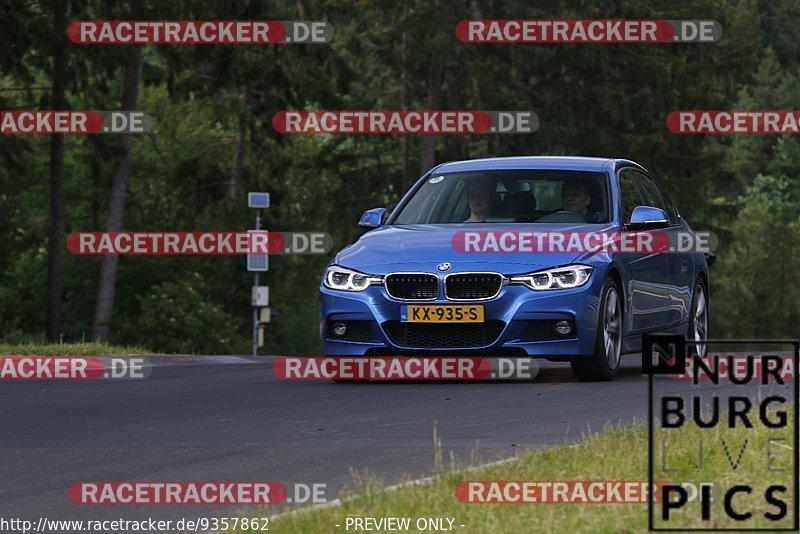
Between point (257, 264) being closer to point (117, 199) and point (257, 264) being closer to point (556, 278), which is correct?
point (117, 199)

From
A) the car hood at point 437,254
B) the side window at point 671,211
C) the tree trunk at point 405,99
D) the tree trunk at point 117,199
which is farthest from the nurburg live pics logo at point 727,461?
the tree trunk at point 405,99

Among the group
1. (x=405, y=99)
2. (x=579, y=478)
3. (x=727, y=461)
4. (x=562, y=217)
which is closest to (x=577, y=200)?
(x=562, y=217)

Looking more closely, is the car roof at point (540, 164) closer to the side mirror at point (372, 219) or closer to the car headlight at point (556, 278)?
the side mirror at point (372, 219)

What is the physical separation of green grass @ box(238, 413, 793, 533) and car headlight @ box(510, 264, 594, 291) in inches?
168

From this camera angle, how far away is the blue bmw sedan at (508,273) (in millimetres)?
14430

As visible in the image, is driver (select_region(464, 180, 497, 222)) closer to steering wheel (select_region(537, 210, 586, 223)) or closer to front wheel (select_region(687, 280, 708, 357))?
steering wheel (select_region(537, 210, 586, 223))

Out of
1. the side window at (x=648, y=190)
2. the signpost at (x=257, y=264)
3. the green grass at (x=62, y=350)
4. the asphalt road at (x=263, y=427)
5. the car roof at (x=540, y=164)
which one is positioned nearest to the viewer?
the asphalt road at (x=263, y=427)

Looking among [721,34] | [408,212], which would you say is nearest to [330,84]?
[721,34]

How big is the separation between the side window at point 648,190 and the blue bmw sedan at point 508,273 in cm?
68

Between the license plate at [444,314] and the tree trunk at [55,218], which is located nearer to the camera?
the license plate at [444,314]

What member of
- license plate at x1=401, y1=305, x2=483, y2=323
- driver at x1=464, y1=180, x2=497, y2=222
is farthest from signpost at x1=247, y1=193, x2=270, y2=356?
license plate at x1=401, y1=305, x2=483, y2=323

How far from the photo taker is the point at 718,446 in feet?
30.4

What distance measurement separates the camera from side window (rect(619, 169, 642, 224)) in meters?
15.9

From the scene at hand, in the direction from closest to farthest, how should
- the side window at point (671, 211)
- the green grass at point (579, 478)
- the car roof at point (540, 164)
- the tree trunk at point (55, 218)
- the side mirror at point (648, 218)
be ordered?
the green grass at point (579, 478)
the side mirror at point (648, 218)
the car roof at point (540, 164)
the side window at point (671, 211)
the tree trunk at point (55, 218)
